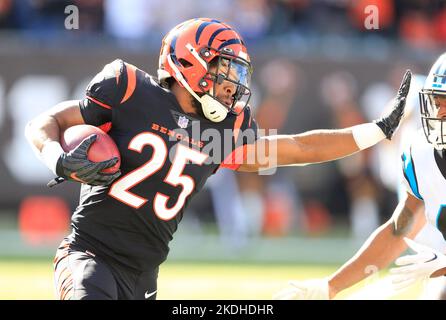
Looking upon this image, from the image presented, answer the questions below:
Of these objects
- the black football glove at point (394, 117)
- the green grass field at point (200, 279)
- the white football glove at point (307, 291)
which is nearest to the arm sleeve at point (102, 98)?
the white football glove at point (307, 291)

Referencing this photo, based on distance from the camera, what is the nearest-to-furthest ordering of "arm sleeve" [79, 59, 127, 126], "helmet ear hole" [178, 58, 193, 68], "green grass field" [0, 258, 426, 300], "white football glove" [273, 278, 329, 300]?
"arm sleeve" [79, 59, 127, 126] < "white football glove" [273, 278, 329, 300] < "helmet ear hole" [178, 58, 193, 68] < "green grass field" [0, 258, 426, 300]

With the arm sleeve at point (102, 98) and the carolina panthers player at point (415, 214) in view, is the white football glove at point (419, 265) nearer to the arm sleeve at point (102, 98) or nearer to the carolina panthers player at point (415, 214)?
the carolina panthers player at point (415, 214)

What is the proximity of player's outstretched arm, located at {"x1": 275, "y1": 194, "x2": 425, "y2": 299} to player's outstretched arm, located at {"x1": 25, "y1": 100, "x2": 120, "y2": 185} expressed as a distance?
3.51 feet

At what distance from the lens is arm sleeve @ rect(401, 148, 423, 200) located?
4348mm

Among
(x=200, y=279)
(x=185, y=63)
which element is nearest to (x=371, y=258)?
(x=185, y=63)

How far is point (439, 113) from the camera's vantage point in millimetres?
4281

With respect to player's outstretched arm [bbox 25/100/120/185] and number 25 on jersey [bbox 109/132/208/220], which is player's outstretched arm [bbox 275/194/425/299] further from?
player's outstretched arm [bbox 25/100/120/185]

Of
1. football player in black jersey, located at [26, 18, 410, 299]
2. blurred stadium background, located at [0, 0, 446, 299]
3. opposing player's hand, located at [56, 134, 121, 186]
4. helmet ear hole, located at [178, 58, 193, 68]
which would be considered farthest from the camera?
blurred stadium background, located at [0, 0, 446, 299]

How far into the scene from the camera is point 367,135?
4508 millimetres

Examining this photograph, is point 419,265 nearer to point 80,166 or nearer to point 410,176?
point 410,176

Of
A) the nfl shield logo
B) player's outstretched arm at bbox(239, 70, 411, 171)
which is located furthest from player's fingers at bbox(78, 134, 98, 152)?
player's outstretched arm at bbox(239, 70, 411, 171)

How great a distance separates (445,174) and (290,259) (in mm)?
5148

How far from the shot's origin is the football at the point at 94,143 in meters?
3.92
